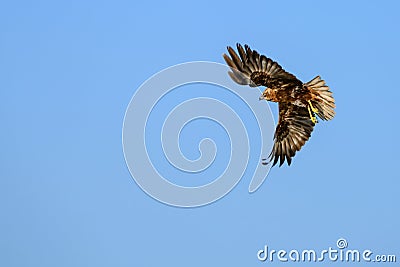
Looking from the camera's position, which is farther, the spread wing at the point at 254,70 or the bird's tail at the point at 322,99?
the bird's tail at the point at 322,99

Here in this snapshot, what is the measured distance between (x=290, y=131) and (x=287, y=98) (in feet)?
0.92

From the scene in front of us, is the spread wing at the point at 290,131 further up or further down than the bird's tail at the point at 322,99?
further down

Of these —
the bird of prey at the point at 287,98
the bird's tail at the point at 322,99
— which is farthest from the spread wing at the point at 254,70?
the bird's tail at the point at 322,99

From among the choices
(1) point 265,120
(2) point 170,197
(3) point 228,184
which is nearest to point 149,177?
(2) point 170,197

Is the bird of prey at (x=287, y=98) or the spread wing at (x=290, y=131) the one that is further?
the spread wing at (x=290, y=131)

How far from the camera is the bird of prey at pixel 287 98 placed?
585 centimetres

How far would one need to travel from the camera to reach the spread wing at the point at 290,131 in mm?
6090

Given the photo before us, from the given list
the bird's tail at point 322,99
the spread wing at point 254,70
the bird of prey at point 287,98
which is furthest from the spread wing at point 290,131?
the spread wing at point 254,70

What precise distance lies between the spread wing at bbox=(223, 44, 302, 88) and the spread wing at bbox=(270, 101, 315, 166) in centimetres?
24

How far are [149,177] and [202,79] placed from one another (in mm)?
892

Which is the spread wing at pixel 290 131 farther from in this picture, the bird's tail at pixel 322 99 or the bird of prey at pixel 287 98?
the bird's tail at pixel 322 99

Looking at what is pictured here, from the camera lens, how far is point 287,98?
603 cm

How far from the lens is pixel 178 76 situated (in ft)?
20.3

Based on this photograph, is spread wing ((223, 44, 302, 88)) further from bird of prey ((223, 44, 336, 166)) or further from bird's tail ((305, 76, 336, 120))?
bird's tail ((305, 76, 336, 120))
